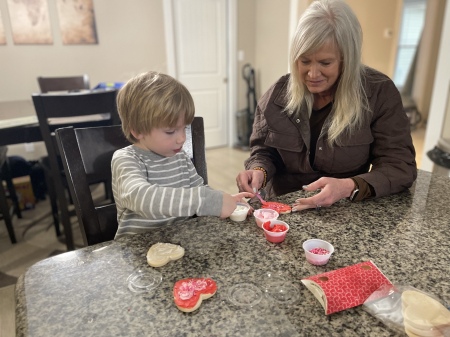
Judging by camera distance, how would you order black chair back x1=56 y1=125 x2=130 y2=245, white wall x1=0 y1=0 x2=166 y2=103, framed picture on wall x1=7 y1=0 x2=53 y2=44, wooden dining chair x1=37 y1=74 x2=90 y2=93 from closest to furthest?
black chair back x1=56 y1=125 x2=130 y2=245, wooden dining chair x1=37 y1=74 x2=90 y2=93, framed picture on wall x1=7 y1=0 x2=53 y2=44, white wall x1=0 y1=0 x2=166 y2=103

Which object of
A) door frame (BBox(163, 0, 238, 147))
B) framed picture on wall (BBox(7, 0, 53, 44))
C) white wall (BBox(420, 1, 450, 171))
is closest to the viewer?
white wall (BBox(420, 1, 450, 171))

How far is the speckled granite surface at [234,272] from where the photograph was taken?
1.69ft

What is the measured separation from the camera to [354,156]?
1129 mm

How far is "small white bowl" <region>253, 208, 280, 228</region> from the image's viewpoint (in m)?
0.80

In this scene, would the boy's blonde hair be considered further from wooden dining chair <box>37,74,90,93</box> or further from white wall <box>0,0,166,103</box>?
white wall <box>0,0,166,103</box>

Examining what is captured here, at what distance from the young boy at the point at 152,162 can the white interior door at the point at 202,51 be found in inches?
127

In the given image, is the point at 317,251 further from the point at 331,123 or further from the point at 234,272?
the point at 331,123

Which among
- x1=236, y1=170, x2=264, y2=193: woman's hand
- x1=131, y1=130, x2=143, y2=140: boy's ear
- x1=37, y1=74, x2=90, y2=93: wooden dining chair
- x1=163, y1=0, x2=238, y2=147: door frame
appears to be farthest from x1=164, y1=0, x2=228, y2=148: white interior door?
x1=131, y1=130, x2=143, y2=140: boy's ear

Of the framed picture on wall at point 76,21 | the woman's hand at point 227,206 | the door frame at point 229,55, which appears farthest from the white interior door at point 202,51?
the woman's hand at point 227,206

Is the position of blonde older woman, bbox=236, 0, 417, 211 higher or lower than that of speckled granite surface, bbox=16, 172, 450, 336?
higher

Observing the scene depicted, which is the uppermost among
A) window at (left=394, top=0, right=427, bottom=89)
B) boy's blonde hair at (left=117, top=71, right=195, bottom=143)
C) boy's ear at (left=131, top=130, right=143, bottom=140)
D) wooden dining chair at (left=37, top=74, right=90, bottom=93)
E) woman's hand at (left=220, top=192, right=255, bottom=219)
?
window at (left=394, top=0, right=427, bottom=89)

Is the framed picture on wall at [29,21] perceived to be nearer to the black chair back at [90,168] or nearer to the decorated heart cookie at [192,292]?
the black chair back at [90,168]

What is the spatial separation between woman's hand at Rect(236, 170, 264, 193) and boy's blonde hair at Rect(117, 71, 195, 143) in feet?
1.00

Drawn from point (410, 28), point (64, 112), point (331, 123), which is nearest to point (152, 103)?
point (331, 123)
